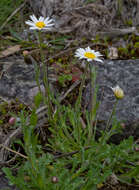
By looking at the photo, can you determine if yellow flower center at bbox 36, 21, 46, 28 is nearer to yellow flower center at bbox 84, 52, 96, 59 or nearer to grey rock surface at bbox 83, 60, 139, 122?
yellow flower center at bbox 84, 52, 96, 59

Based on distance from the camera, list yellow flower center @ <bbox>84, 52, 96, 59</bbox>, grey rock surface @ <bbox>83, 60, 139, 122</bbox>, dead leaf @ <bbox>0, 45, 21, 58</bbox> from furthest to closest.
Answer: dead leaf @ <bbox>0, 45, 21, 58</bbox>
grey rock surface @ <bbox>83, 60, 139, 122</bbox>
yellow flower center @ <bbox>84, 52, 96, 59</bbox>

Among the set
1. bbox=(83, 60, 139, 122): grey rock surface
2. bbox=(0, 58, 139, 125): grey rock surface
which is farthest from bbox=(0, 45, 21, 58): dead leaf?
bbox=(83, 60, 139, 122): grey rock surface

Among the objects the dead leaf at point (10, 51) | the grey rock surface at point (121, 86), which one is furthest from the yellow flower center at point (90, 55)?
the dead leaf at point (10, 51)

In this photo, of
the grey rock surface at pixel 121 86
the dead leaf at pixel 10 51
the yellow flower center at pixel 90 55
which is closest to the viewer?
the yellow flower center at pixel 90 55

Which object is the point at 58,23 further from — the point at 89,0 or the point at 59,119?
the point at 59,119

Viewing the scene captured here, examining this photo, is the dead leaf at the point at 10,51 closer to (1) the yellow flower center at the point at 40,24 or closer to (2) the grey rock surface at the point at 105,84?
(2) the grey rock surface at the point at 105,84

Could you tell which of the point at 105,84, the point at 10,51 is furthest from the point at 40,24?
the point at 10,51

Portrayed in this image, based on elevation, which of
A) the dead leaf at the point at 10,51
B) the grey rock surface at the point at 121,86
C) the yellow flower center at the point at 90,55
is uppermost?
the yellow flower center at the point at 90,55

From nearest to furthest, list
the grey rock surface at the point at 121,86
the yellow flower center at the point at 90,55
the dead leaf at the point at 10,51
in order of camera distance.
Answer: the yellow flower center at the point at 90,55 < the grey rock surface at the point at 121,86 < the dead leaf at the point at 10,51
